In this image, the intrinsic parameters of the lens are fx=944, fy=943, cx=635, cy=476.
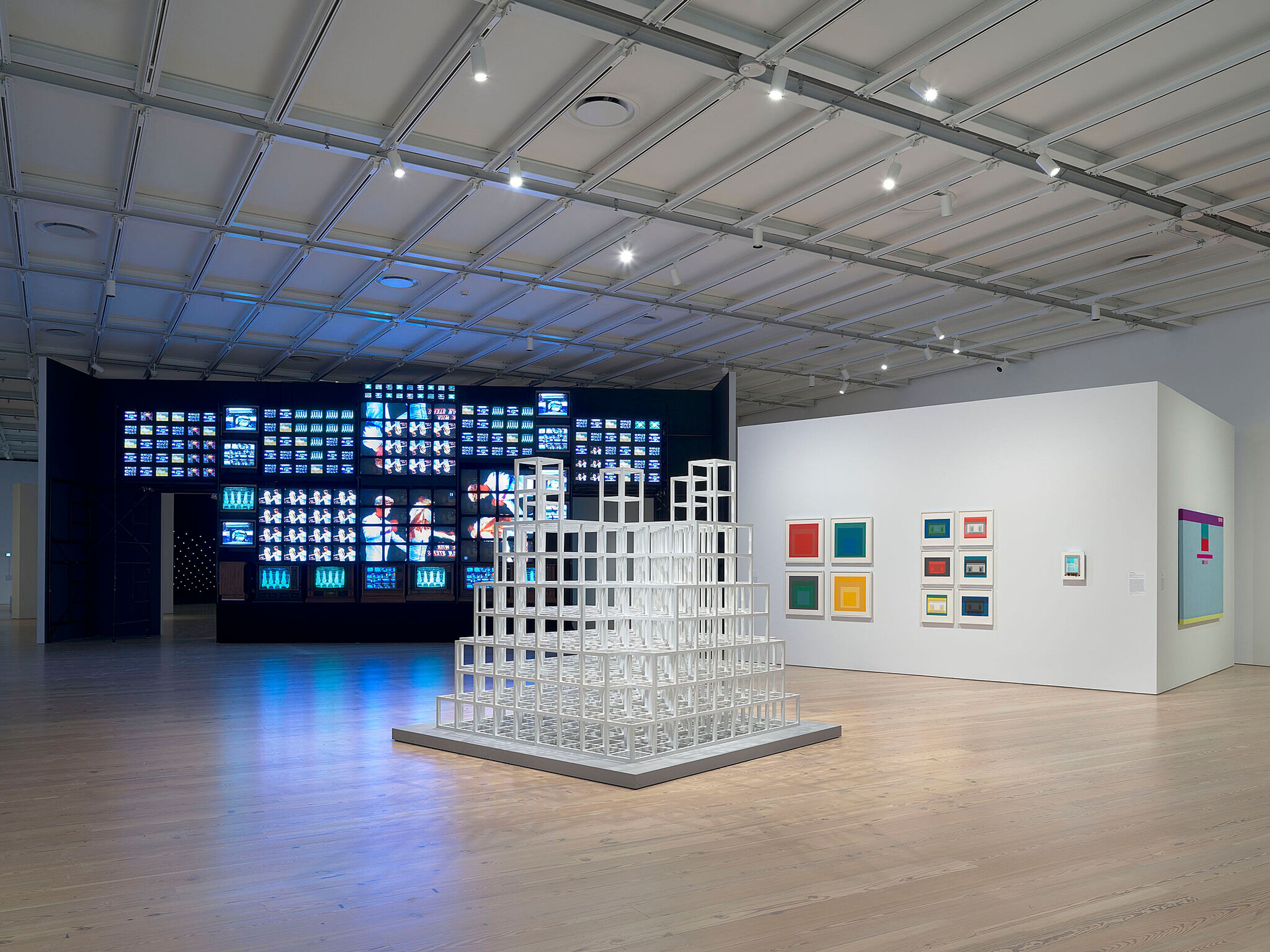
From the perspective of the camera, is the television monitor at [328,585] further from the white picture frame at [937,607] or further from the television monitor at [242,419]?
the white picture frame at [937,607]

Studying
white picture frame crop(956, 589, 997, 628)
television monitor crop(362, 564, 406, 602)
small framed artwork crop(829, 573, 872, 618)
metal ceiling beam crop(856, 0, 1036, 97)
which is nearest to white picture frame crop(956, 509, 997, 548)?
white picture frame crop(956, 589, 997, 628)

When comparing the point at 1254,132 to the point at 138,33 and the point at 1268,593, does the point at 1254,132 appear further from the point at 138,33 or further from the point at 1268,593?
the point at 138,33

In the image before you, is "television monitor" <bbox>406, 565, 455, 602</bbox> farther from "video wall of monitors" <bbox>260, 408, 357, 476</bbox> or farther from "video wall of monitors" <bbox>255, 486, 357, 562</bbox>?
"video wall of monitors" <bbox>260, 408, 357, 476</bbox>

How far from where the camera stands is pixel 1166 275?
11.8 m

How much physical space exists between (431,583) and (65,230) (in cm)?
834

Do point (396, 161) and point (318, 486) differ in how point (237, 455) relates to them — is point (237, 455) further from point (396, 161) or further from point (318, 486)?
point (396, 161)

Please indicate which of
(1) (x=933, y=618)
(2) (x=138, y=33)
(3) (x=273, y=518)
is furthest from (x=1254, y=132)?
(3) (x=273, y=518)

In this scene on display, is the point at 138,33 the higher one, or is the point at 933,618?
the point at 138,33

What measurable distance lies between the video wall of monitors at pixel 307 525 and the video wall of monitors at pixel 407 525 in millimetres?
233

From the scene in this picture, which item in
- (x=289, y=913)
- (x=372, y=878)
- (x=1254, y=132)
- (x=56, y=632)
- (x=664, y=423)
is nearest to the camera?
(x=289, y=913)

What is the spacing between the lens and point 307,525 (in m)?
16.3

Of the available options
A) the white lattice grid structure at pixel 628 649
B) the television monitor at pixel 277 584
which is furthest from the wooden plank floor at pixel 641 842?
the television monitor at pixel 277 584

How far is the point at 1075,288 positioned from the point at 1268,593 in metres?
4.97

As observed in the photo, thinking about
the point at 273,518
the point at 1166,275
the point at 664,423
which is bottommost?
the point at 273,518
